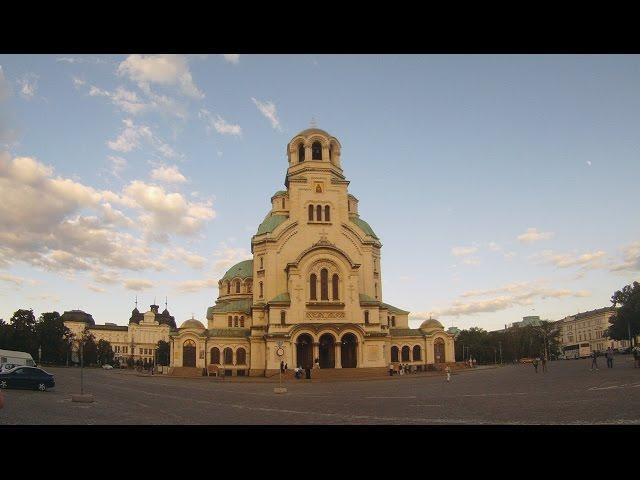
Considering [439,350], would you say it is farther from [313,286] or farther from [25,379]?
[25,379]

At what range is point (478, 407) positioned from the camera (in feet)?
62.0

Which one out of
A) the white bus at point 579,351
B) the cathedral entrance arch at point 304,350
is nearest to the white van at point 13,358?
the cathedral entrance arch at point 304,350

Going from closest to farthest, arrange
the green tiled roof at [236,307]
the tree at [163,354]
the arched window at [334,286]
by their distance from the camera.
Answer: the arched window at [334,286], the green tiled roof at [236,307], the tree at [163,354]

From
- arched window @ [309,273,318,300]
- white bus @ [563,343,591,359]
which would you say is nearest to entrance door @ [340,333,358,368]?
arched window @ [309,273,318,300]

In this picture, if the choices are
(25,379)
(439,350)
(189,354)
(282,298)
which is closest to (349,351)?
(282,298)

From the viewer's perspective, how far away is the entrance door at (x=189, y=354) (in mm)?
62250

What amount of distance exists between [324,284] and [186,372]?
1752cm

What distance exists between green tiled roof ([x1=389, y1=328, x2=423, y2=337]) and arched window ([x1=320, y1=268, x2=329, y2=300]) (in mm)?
12539

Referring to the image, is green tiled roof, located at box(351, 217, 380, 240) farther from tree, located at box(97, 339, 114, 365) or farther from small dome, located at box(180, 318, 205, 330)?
tree, located at box(97, 339, 114, 365)

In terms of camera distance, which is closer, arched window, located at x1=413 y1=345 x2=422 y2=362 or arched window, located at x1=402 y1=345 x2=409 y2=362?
arched window, located at x1=402 y1=345 x2=409 y2=362

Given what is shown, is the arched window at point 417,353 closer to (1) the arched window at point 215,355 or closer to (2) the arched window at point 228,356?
(2) the arched window at point 228,356

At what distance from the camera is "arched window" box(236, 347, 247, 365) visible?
61.8 m

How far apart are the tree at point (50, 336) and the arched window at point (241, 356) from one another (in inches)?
1447
